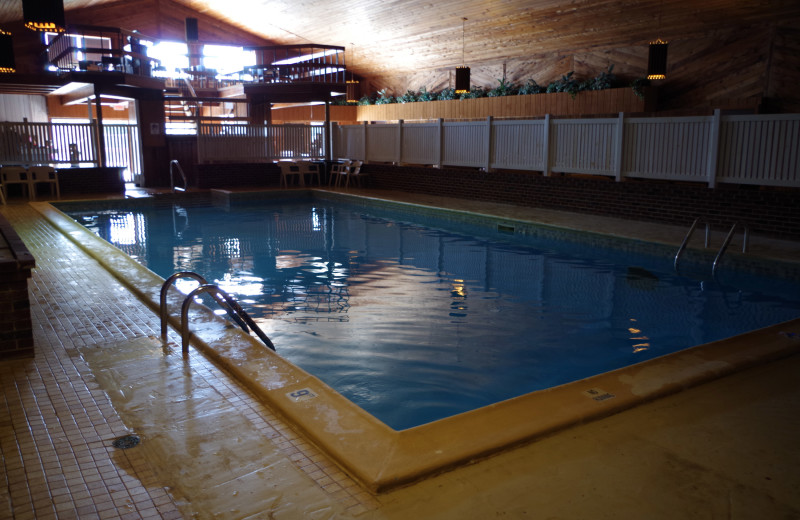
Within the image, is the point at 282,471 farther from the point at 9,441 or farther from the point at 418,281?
the point at 418,281

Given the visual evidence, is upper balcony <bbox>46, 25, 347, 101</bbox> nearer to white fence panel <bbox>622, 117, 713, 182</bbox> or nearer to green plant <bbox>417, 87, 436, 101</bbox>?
green plant <bbox>417, 87, 436, 101</bbox>

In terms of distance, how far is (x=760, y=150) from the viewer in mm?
8102

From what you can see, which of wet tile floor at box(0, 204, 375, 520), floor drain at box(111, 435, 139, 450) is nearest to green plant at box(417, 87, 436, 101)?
wet tile floor at box(0, 204, 375, 520)

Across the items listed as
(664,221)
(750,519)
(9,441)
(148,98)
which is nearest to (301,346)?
(9,441)

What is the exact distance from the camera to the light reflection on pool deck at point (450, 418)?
2.48m

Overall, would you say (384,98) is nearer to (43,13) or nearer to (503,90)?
(503,90)

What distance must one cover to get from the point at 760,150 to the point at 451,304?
512cm

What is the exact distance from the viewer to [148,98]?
1534 centimetres

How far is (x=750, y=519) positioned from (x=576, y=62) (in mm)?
14609

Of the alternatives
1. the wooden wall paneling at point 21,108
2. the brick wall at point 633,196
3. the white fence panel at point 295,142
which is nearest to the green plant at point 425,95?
the white fence panel at point 295,142

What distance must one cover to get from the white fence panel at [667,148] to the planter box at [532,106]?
332 cm

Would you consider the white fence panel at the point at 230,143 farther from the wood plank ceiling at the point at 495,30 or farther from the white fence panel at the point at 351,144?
the wood plank ceiling at the point at 495,30

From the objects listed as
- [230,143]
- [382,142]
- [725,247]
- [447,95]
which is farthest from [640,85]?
[230,143]

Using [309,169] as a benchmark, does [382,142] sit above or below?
above
